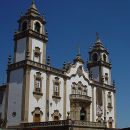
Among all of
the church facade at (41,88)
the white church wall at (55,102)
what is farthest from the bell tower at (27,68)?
the white church wall at (55,102)

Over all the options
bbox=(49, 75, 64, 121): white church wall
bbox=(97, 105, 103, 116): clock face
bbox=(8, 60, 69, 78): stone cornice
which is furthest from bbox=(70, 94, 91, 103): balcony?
bbox=(97, 105, 103, 116): clock face

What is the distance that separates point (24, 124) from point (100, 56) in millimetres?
25234

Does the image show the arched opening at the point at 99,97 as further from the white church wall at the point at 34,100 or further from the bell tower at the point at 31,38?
the bell tower at the point at 31,38

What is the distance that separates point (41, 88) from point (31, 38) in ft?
24.4

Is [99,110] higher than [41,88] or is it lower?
lower

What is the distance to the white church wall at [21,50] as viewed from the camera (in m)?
45.1

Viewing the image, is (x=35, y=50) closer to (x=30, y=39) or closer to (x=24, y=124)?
(x=30, y=39)

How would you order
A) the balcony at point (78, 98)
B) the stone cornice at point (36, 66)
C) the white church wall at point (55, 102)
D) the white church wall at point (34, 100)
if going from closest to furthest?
the white church wall at point (34, 100)
the stone cornice at point (36, 66)
the white church wall at point (55, 102)
the balcony at point (78, 98)

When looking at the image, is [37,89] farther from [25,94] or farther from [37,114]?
[37,114]

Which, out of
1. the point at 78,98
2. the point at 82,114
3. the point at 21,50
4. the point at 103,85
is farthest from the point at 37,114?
the point at 103,85

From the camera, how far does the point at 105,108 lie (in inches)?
2253

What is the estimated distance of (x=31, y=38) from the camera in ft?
149

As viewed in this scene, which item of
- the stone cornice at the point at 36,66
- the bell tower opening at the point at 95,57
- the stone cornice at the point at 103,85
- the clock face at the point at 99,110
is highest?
the bell tower opening at the point at 95,57

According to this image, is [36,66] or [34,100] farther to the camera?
[36,66]
